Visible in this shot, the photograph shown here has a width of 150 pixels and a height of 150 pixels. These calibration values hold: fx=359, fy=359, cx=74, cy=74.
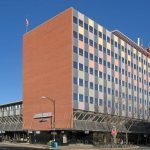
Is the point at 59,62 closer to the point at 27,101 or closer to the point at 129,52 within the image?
the point at 27,101

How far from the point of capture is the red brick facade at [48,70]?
81375 mm

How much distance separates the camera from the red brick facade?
3204 inches

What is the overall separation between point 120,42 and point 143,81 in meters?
21.4

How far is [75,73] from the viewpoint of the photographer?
3184 inches

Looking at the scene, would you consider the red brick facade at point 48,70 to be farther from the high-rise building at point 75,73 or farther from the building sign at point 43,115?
the building sign at point 43,115

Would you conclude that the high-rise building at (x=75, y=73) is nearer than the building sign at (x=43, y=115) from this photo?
Yes

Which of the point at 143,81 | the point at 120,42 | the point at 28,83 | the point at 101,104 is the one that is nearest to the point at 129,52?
the point at 120,42

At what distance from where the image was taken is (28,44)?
9838 centimetres

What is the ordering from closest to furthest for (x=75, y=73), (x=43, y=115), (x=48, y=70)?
(x=75, y=73) < (x=43, y=115) < (x=48, y=70)

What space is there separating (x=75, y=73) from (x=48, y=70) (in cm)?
990

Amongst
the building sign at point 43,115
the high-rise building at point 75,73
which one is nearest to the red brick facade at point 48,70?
the high-rise building at point 75,73

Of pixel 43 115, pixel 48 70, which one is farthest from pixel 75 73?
pixel 43 115

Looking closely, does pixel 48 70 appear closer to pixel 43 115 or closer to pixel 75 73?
pixel 75 73

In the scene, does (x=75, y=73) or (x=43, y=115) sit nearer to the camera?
(x=75, y=73)
